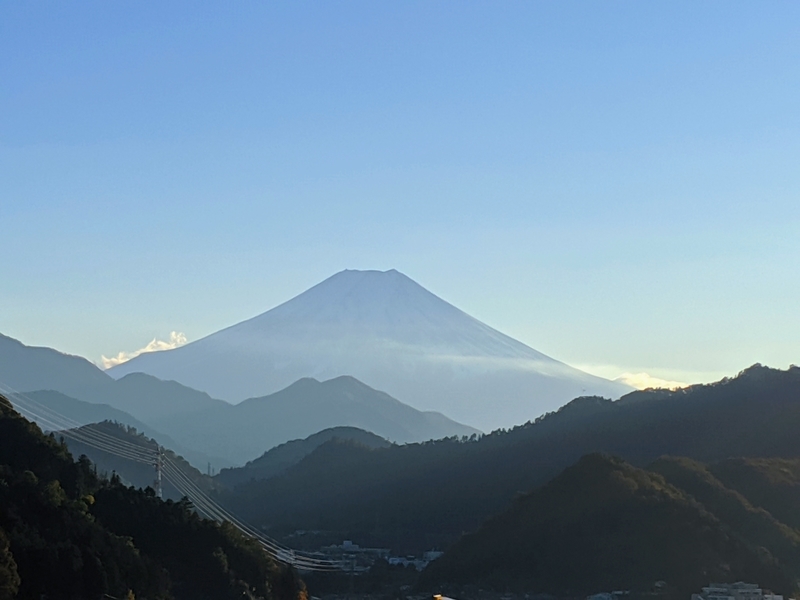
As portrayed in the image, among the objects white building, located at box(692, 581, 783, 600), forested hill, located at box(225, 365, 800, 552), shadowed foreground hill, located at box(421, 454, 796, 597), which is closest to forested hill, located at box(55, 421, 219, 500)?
forested hill, located at box(225, 365, 800, 552)

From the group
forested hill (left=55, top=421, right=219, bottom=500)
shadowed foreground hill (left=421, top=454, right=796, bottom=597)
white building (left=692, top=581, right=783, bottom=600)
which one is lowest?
white building (left=692, top=581, right=783, bottom=600)

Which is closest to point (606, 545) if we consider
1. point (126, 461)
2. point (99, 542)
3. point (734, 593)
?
point (734, 593)

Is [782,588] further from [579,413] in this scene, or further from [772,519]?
[579,413]

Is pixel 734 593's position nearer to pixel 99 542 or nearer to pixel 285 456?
pixel 99 542

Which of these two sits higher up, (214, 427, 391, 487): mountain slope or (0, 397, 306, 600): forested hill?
(214, 427, 391, 487): mountain slope

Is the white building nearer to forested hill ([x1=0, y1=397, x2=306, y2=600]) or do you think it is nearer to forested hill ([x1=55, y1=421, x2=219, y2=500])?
forested hill ([x1=0, y1=397, x2=306, y2=600])

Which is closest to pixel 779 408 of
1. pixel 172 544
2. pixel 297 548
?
pixel 297 548

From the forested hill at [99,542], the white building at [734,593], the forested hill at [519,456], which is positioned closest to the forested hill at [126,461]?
the forested hill at [519,456]
